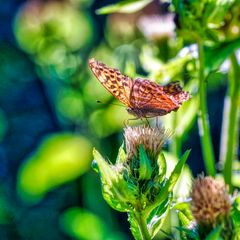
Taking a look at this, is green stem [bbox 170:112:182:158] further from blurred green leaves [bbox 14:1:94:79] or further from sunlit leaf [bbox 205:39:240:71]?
blurred green leaves [bbox 14:1:94:79]

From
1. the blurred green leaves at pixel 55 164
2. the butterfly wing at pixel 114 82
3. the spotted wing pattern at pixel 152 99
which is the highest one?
the butterfly wing at pixel 114 82

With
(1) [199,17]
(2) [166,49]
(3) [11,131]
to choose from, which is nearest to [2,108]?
(3) [11,131]

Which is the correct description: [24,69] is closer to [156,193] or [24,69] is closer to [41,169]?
[41,169]

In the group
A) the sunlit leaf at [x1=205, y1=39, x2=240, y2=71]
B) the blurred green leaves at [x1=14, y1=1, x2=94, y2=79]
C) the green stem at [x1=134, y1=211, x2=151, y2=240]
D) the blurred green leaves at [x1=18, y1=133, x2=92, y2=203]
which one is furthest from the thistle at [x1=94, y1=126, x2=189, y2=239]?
the blurred green leaves at [x1=14, y1=1, x2=94, y2=79]

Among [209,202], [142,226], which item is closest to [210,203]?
[209,202]

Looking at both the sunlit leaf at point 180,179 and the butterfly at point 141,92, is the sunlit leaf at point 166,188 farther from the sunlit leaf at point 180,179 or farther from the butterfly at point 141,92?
the sunlit leaf at point 180,179

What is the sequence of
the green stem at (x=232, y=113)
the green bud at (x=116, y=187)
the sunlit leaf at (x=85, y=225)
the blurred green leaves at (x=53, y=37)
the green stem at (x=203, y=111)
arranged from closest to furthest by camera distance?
the green bud at (x=116, y=187) < the green stem at (x=203, y=111) < the green stem at (x=232, y=113) < the sunlit leaf at (x=85, y=225) < the blurred green leaves at (x=53, y=37)

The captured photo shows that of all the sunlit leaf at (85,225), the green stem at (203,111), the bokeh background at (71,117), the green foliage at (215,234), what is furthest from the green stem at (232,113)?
the sunlit leaf at (85,225)
